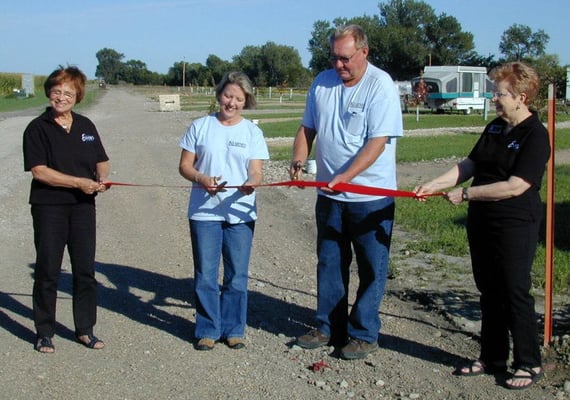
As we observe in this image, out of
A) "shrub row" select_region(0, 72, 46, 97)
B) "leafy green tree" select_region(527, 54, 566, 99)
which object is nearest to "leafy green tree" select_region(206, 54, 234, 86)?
"shrub row" select_region(0, 72, 46, 97)

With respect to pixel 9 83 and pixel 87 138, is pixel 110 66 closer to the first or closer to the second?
pixel 9 83

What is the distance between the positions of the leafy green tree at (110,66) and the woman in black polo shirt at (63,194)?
168339mm

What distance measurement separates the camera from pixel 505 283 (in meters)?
4.70

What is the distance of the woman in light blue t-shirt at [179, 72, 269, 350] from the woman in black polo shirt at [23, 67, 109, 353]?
Answer: 717 mm

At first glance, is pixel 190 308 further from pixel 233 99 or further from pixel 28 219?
pixel 28 219

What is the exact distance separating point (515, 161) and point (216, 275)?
226cm

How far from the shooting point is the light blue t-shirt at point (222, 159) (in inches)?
215

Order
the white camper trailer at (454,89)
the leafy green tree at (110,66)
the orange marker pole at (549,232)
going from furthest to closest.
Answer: the leafy green tree at (110,66), the white camper trailer at (454,89), the orange marker pole at (549,232)

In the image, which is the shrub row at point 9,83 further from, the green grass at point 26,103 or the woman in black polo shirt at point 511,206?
the woman in black polo shirt at point 511,206

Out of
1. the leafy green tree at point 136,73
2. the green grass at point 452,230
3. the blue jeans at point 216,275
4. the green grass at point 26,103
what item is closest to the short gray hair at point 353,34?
the blue jeans at point 216,275

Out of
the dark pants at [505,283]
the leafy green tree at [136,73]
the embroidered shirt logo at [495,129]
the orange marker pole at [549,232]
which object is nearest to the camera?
the dark pants at [505,283]

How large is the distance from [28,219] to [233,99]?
21.1ft

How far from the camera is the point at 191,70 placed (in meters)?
124

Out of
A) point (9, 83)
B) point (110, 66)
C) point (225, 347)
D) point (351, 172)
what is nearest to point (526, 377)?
point (351, 172)
